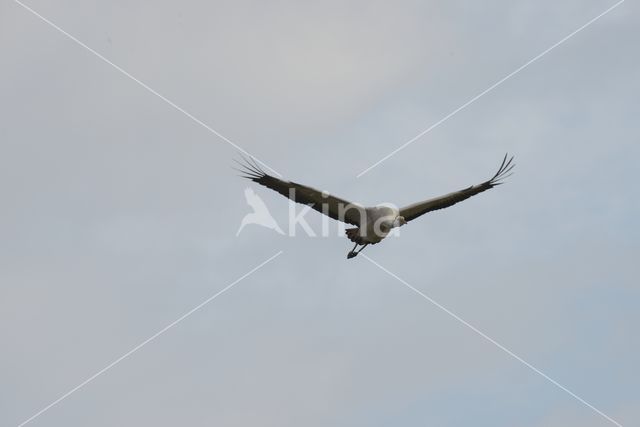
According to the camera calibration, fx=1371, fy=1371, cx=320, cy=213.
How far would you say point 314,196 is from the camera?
53.5 metres

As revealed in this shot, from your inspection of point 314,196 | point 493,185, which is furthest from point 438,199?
point 314,196

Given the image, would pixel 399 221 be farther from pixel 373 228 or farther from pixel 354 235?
pixel 354 235

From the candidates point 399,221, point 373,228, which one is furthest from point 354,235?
point 399,221

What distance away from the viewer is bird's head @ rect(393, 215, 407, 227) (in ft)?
178

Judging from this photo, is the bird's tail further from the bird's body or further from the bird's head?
the bird's head

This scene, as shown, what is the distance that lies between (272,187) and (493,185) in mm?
10475

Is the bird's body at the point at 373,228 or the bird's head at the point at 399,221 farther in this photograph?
the bird's head at the point at 399,221

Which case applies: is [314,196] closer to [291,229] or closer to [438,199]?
[291,229]

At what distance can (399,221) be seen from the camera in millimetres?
54844

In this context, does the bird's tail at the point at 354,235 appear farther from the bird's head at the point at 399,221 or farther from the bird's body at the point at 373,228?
Answer: the bird's head at the point at 399,221

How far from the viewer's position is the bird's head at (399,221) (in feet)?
178

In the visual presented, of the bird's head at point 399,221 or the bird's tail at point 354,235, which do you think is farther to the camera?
the bird's head at point 399,221

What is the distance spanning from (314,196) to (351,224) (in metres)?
2.61

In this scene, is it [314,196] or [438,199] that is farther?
[438,199]
